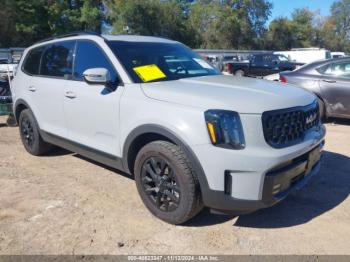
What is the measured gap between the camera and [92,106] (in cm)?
424

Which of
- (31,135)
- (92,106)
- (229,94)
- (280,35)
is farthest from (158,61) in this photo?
(280,35)

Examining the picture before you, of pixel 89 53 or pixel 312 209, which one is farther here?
pixel 89 53

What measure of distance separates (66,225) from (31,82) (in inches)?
100

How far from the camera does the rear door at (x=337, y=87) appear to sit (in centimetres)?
764

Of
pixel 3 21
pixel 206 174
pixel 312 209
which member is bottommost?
pixel 312 209

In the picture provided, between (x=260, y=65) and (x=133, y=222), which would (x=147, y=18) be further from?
(x=133, y=222)

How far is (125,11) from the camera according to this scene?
4906 cm

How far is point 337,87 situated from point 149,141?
531 cm

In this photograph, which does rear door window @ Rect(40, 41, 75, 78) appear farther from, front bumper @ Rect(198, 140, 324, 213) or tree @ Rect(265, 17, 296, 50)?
tree @ Rect(265, 17, 296, 50)

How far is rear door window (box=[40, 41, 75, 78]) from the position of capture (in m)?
4.74

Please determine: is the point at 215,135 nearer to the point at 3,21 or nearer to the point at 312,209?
the point at 312,209

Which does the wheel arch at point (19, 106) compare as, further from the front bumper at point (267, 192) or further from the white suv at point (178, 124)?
the front bumper at point (267, 192)

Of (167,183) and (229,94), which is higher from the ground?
(229,94)

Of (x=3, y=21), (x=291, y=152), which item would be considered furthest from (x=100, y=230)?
(x=3, y=21)
